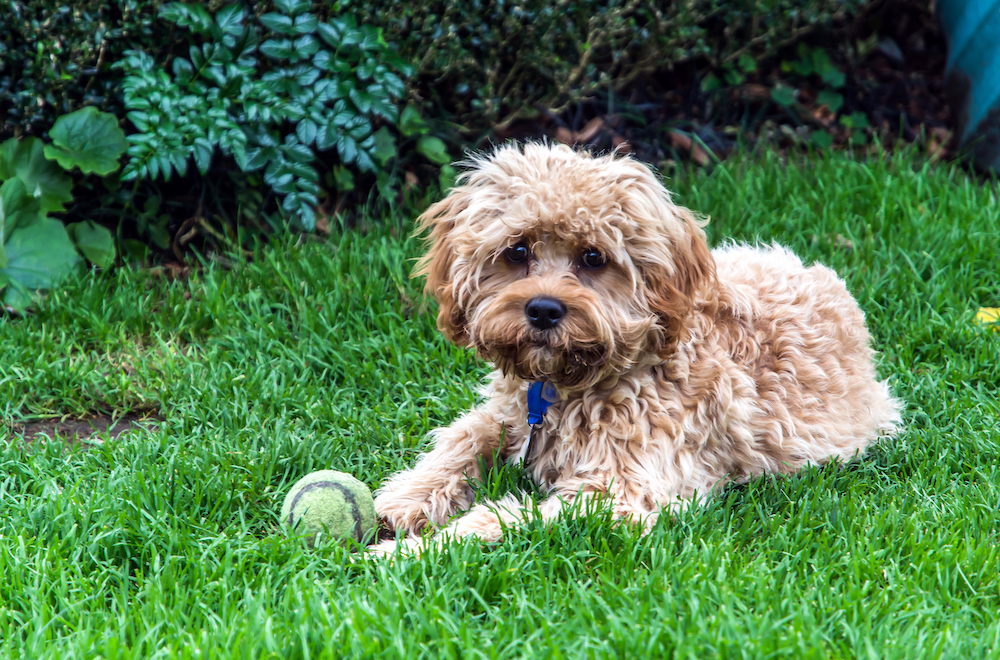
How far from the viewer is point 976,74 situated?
18.9 feet

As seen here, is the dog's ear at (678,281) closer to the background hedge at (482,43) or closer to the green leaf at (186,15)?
the background hedge at (482,43)

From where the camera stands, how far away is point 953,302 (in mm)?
4387

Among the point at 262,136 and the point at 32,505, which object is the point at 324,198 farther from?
the point at 32,505

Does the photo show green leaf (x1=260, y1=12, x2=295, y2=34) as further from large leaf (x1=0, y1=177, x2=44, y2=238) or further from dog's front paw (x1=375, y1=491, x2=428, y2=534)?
dog's front paw (x1=375, y1=491, x2=428, y2=534)

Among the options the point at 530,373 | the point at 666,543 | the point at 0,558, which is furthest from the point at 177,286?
the point at 666,543

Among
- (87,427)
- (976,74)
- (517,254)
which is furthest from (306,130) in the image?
(976,74)

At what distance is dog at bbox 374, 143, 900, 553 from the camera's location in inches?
110

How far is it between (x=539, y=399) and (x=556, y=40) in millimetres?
3015

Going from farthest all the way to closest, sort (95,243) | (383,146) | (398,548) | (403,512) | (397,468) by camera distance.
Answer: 1. (383,146)
2. (95,243)
3. (397,468)
4. (403,512)
5. (398,548)

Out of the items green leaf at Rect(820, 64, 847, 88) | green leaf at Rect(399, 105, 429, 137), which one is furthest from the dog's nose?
green leaf at Rect(820, 64, 847, 88)

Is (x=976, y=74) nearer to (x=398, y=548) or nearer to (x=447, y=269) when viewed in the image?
(x=447, y=269)

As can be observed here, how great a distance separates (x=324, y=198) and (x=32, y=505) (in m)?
2.73

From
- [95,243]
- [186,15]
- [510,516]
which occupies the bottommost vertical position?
[510,516]

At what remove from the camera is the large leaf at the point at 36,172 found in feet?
15.0
